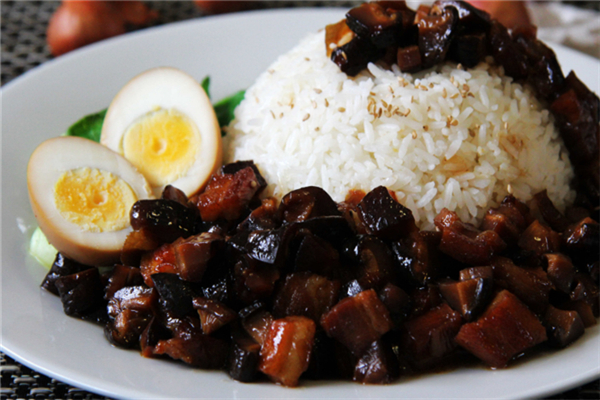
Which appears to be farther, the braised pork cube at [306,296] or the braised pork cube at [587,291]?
the braised pork cube at [587,291]

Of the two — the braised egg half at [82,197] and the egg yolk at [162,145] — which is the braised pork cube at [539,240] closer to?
the egg yolk at [162,145]

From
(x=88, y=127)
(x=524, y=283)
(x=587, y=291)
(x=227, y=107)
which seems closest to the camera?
(x=524, y=283)

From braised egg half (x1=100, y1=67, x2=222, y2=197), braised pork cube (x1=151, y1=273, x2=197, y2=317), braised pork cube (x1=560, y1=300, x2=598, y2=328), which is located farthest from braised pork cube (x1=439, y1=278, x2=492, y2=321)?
braised egg half (x1=100, y1=67, x2=222, y2=197)

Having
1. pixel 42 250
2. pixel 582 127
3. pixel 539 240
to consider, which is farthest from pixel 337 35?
pixel 42 250

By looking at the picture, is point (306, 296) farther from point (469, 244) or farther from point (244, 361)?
point (469, 244)

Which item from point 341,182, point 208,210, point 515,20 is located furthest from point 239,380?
point 515,20

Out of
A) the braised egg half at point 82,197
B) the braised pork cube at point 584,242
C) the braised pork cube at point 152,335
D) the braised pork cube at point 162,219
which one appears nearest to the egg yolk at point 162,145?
the braised egg half at point 82,197
